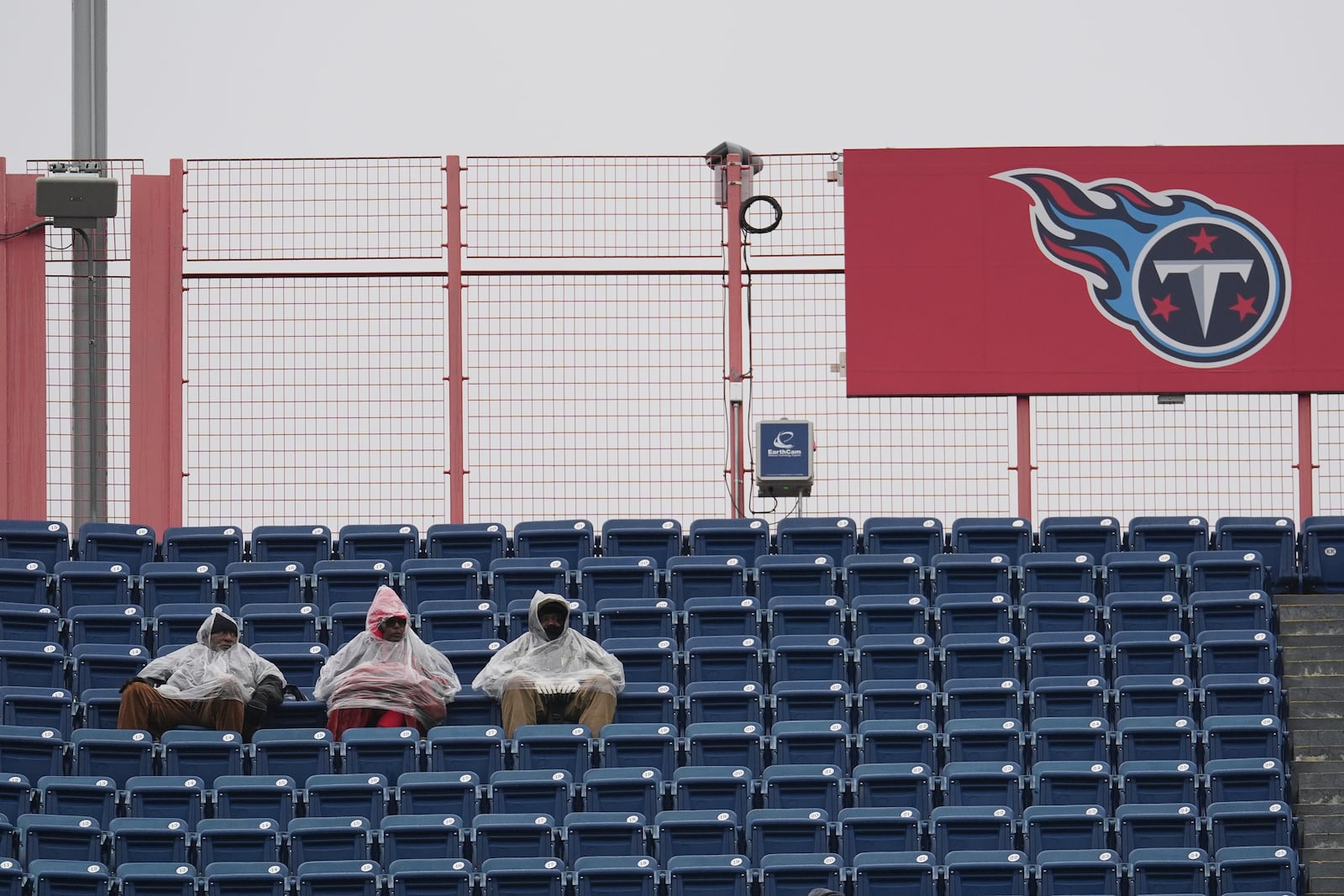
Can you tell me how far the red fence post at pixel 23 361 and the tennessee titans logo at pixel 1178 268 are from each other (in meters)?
6.83

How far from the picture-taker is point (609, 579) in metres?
12.5

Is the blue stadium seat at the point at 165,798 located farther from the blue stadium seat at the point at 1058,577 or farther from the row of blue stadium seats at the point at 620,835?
the blue stadium seat at the point at 1058,577

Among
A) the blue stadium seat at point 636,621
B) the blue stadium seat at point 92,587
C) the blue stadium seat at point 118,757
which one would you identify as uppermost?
the blue stadium seat at point 92,587

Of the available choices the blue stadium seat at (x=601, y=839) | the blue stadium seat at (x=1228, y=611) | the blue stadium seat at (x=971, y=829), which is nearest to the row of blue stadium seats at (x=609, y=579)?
the blue stadium seat at (x=1228, y=611)

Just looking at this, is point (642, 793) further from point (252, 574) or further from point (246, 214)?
point (246, 214)

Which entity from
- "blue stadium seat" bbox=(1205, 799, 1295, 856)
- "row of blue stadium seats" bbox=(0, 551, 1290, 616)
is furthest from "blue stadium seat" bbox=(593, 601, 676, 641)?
"blue stadium seat" bbox=(1205, 799, 1295, 856)

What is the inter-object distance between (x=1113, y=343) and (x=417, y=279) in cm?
476

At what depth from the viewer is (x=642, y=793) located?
33.7ft

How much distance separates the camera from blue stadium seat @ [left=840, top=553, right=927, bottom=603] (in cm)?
1256

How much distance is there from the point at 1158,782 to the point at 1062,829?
724mm

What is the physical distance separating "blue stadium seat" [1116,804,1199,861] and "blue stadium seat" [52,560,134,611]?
5.91m

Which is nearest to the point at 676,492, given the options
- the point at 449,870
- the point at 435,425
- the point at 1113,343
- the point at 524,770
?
the point at 435,425

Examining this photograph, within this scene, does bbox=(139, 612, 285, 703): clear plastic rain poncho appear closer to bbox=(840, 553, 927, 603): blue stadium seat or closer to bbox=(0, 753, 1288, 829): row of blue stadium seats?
bbox=(0, 753, 1288, 829): row of blue stadium seats

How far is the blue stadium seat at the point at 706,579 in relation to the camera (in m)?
12.5
